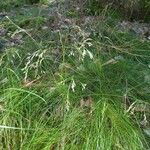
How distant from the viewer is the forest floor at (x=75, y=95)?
9.53 ft

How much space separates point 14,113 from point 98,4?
2.41 m

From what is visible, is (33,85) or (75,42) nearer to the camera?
(33,85)

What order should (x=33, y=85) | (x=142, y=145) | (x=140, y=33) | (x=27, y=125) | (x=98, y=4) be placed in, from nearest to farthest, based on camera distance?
1. (x=142, y=145)
2. (x=27, y=125)
3. (x=33, y=85)
4. (x=140, y=33)
5. (x=98, y=4)

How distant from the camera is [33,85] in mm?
3266

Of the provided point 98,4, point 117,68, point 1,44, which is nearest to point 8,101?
point 117,68

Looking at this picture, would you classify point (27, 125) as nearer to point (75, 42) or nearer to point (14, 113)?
point (14, 113)

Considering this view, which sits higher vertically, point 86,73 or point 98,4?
point 86,73

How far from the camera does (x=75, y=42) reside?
3.68 meters

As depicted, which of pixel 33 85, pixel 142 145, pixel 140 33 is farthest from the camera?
pixel 140 33

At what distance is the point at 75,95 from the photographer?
318 cm

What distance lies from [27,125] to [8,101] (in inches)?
9.4

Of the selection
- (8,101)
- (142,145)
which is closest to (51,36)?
(8,101)

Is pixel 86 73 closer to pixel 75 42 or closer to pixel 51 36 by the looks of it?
pixel 75 42

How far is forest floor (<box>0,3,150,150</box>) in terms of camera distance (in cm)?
290
